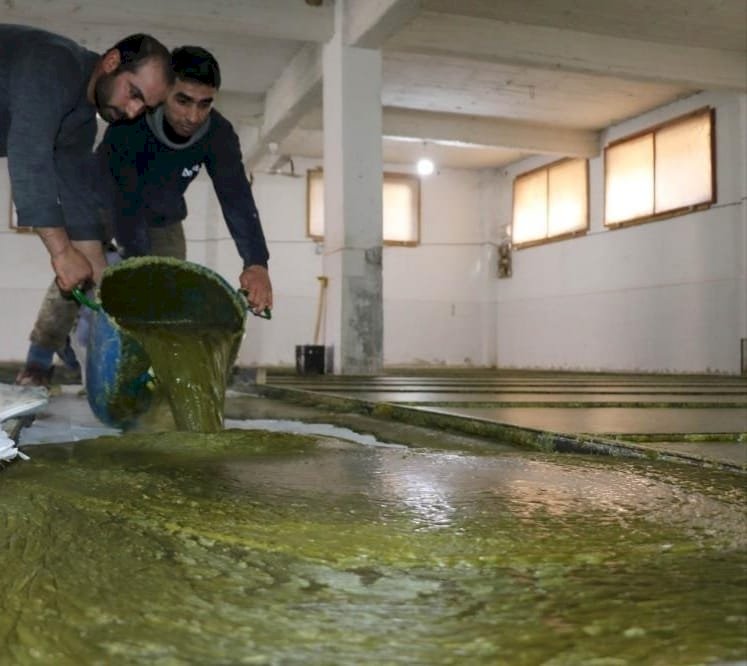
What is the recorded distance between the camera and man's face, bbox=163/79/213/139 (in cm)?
291

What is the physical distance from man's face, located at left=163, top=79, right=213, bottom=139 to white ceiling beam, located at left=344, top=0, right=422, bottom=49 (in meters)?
3.00

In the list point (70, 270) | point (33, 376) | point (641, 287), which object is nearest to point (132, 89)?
point (70, 270)

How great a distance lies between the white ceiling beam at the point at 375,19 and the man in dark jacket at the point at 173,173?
2852mm

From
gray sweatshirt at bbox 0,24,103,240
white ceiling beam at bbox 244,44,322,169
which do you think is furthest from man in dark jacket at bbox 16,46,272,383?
white ceiling beam at bbox 244,44,322,169

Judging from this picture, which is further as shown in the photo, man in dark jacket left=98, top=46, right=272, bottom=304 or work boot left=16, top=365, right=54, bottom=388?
work boot left=16, top=365, right=54, bottom=388

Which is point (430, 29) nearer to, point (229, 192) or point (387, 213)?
point (229, 192)

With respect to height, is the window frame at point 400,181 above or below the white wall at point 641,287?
above

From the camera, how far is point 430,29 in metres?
6.36

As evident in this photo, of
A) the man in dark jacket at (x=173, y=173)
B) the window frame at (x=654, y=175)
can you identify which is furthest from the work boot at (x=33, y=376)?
the window frame at (x=654, y=175)

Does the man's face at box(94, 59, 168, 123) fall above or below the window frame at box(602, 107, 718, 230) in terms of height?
below

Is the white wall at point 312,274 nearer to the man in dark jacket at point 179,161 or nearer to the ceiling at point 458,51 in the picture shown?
the ceiling at point 458,51

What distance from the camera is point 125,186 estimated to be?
10.8 ft

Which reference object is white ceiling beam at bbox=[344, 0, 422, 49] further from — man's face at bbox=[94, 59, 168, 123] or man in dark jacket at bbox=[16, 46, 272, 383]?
man's face at bbox=[94, 59, 168, 123]

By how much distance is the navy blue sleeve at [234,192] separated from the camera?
10.6 ft
